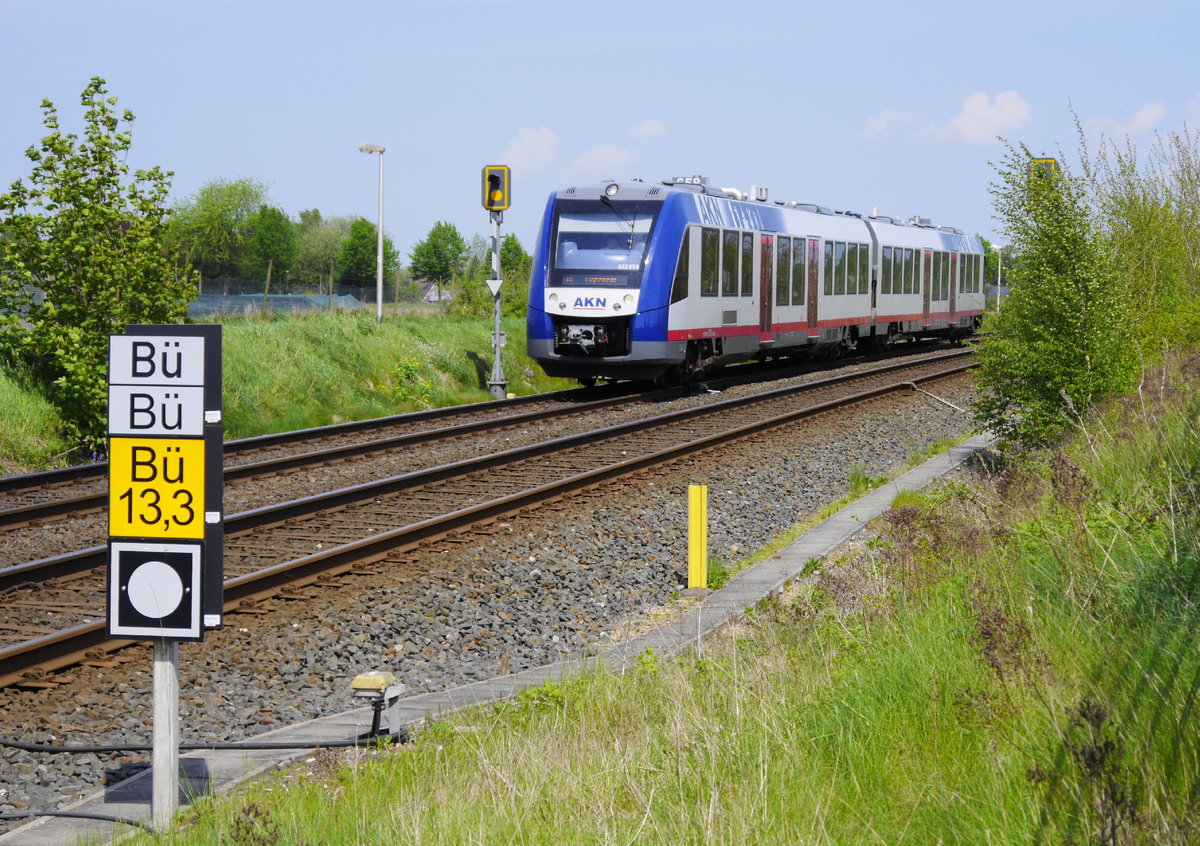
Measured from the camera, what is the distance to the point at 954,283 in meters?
41.1

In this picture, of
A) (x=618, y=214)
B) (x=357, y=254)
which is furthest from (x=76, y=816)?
(x=357, y=254)

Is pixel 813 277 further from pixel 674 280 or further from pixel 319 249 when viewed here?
pixel 319 249

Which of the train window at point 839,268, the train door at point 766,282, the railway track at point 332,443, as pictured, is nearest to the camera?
the railway track at point 332,443

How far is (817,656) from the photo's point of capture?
6.49m

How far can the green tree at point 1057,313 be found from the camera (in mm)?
14078

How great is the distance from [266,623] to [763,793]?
4.79 m

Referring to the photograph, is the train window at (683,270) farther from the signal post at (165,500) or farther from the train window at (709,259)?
the signal post at (165,500)

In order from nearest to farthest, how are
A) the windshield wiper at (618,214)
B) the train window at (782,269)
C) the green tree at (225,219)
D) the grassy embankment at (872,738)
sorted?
the grassy embankment at (872,738), the windshield wiper at (618,214), the train window at (782,269), the green tree at (225,219)

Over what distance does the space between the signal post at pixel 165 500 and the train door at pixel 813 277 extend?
23.4m

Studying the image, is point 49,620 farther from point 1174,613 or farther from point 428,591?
point 1174,613

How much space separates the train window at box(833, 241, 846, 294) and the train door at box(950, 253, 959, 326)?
1191 centimetres

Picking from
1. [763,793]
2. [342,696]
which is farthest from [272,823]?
[342,696]

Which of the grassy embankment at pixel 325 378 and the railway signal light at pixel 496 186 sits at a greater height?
the railway signal light at pixel 496 186

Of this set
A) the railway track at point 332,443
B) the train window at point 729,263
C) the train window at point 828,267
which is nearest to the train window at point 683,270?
the train window at point 729,263
